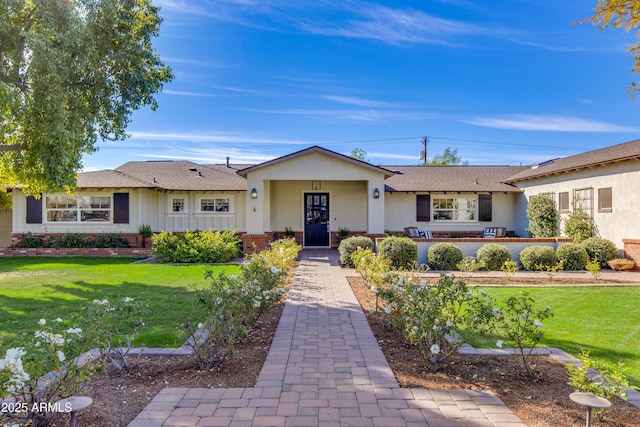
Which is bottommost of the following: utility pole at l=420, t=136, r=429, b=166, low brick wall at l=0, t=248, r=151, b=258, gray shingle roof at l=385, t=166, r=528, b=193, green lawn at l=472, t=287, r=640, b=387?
green lawn at l=472, t=287, r=640, b=387

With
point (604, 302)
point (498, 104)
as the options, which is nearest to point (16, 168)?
point (604, 302)

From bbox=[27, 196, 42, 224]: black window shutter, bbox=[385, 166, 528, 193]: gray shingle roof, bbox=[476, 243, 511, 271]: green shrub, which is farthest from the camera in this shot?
bbox=[385, 166, 528, 193]: gray shingle roof

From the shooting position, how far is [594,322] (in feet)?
21.2

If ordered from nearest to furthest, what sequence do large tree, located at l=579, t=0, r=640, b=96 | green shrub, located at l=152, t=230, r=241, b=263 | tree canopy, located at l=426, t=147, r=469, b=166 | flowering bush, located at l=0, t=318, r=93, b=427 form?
flowering bush, located at l=0, t=318, r=93, b=427
large tree, located at l=579, t=0, r=640, b=96
green shrub, located at l=152, t=230, r=241, b=263
tree canopy, located at l=426, t=147, r=469, b=166

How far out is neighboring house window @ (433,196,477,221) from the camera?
19.5m

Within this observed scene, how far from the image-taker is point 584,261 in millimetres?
12508

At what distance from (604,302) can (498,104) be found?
19.8m

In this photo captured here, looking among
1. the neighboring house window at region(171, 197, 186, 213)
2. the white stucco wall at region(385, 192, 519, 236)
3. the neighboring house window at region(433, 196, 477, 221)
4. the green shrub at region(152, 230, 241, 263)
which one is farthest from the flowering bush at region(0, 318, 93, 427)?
the neighboring house window at region(433, 196, 477, 221)

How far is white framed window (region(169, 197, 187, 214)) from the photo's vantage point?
774 inches

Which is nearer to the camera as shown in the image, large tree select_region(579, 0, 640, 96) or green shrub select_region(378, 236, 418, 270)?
large tree select_region(579, 0, 640, 96)

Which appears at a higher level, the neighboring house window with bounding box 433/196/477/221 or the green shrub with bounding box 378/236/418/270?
the neighboring house window with bounding box 433/196/477/221

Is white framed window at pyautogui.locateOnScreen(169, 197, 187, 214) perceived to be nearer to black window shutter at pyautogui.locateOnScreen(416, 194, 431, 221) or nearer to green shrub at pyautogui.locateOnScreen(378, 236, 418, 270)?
green shrub at pyautogui.locateOnScreen(378, 236, 418, 270)

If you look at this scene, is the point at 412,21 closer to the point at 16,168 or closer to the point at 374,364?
the point at 374,364

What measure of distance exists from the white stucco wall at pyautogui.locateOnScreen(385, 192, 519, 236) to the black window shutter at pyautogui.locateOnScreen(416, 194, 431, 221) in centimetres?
20
